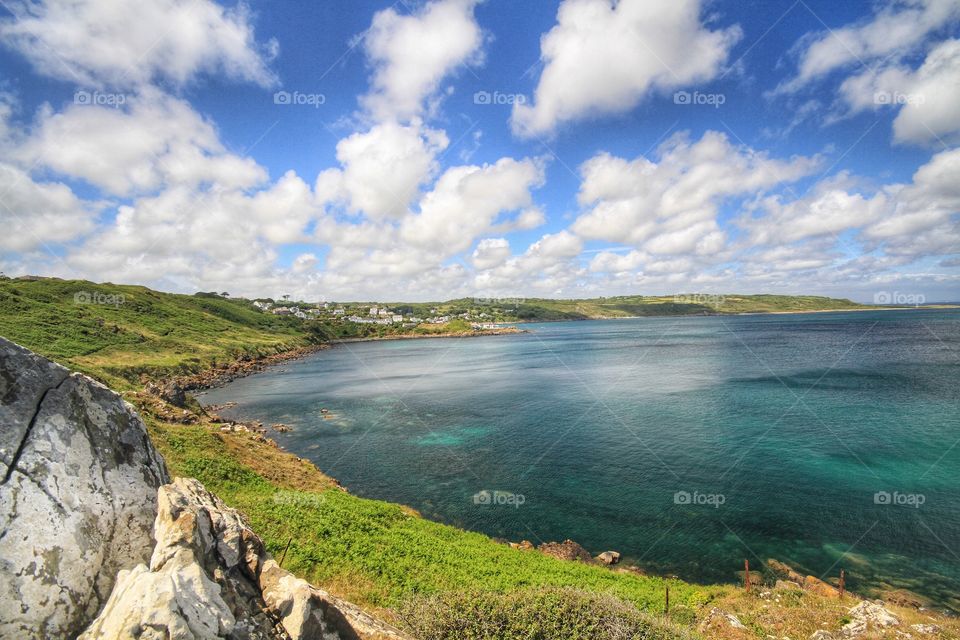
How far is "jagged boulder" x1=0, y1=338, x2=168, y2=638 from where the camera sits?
19.6 ft

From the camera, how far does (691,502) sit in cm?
3253

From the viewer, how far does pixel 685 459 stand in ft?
133

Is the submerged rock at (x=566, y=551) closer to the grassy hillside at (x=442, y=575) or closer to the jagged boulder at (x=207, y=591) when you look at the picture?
the grassy hillside at (x=442, y=575)

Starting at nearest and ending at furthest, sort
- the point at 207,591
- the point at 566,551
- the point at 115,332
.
Answer: the point at 207,591 → the point at 566,551 → the point at 115,332

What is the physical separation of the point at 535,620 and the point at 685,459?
3460cm

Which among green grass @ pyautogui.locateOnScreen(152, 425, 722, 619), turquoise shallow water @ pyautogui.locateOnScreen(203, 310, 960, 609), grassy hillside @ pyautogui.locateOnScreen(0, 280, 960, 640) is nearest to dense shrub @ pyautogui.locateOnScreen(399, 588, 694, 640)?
grassy hillside @ pyautogui.locateOnScreen(0, 280, 960, 640)

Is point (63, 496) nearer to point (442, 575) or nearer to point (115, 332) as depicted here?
point (442, 575)

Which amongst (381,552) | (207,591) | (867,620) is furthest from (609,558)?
(207,591)

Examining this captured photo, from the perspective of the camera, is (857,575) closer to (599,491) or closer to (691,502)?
(691,502)

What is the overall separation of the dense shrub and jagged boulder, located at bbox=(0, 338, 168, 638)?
7834mm

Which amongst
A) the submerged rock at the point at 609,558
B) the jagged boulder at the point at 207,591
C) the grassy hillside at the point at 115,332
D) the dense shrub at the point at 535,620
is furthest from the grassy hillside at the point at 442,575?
the grassy hillside at the point at 115,332

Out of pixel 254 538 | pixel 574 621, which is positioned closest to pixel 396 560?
pixel 574 621

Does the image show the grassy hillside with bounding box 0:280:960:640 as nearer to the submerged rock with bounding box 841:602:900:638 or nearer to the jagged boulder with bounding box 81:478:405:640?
the submerged rock with bounding box 841:602:900:638

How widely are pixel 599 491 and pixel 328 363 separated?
113291 millimetres
